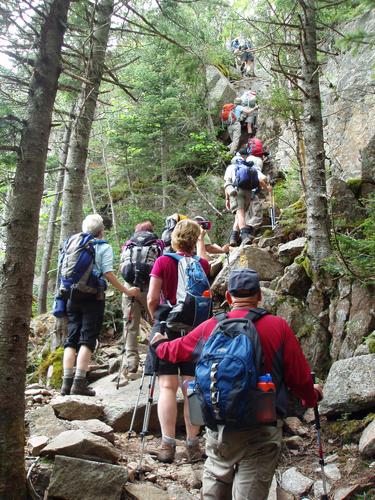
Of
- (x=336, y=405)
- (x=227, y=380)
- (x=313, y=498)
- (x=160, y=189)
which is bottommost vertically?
(x=313, y=498)

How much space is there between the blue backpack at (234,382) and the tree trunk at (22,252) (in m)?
1.59

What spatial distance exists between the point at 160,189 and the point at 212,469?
15200 millimetres

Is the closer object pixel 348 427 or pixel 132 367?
pixel 348 427

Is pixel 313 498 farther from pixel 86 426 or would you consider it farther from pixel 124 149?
pixel 124 149

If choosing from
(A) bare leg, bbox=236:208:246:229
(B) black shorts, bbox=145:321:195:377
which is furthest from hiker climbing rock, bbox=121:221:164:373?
(A) bare leg, bbox=236:208:246:229

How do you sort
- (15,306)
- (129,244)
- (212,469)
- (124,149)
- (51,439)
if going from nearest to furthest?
(212,469)
(15,306)
(51,439)
(129,244)
(124,149)

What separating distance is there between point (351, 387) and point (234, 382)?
2831 millimetres

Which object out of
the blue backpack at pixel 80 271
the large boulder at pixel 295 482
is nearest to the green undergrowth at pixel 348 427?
the large boulder at pixel 295 482

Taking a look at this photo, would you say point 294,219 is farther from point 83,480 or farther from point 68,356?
point 83,480

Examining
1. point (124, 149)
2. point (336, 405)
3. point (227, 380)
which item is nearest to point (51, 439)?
point (227, 380)

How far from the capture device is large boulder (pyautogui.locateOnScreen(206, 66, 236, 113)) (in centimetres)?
1975

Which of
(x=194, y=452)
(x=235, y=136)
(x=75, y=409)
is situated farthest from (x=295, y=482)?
(x=235, y=136)

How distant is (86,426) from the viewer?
4.92 metres

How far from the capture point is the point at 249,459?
302 centimetres
